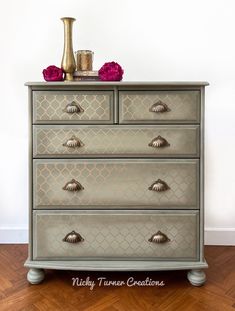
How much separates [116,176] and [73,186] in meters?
0.25

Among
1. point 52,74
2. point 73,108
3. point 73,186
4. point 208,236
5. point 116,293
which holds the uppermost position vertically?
point 52,74

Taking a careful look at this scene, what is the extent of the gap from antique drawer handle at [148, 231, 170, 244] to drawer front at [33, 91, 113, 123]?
70 cm

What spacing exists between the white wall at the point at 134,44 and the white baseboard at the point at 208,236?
55 centimetres

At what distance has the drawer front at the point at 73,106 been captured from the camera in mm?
1683

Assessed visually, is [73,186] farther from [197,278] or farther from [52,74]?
[197,278]

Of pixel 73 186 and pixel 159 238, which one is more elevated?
pixel 73 186

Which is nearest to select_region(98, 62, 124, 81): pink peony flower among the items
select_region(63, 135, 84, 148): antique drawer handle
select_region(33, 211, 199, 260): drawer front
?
select_region(63, 135, 84, 148): antique drawer handle

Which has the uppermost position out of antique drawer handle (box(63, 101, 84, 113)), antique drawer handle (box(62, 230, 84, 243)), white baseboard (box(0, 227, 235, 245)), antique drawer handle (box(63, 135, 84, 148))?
antique drawer handle (box(63, 101, 84, 113))

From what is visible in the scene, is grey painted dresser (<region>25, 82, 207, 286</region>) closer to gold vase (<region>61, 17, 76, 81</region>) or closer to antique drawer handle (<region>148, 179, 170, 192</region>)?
antique drawer handle (<region>148, 179, 170, 192</region>)

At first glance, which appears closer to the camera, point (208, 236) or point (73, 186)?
point (73, 186)

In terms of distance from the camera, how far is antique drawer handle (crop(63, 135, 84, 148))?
1688 mm

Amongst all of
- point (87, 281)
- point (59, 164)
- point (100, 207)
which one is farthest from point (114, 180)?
point (87, 281)

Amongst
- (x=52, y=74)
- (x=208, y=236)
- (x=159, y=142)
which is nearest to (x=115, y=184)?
(x=159, y=142)

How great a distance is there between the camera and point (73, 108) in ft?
5.49
